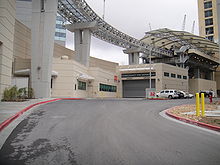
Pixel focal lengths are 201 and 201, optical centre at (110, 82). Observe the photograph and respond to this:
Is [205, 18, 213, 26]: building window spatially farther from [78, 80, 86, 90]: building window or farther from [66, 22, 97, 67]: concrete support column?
[78, 80, 86, 90]: building window

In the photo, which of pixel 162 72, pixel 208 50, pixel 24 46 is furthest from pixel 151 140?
pixel 208 50

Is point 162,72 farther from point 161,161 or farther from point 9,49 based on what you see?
point 161,161

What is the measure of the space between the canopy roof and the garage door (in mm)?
18134

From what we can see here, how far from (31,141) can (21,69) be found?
29569 millimetres

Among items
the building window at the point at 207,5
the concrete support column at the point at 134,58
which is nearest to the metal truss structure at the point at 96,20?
the concrete support column at the point at 134,58

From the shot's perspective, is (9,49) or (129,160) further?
(9,49)

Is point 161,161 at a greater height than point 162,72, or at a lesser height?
lesser

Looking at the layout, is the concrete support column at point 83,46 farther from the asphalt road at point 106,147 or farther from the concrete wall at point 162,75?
the asphalt road at point 106,147

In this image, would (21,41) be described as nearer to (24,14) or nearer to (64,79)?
(64,79)

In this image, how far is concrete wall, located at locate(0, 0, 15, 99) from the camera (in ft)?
57.9

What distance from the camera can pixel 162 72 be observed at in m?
48.7

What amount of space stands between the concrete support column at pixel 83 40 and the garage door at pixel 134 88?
51.0ft

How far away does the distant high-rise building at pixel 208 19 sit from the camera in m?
79.0

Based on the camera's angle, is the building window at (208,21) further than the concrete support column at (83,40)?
Yes
